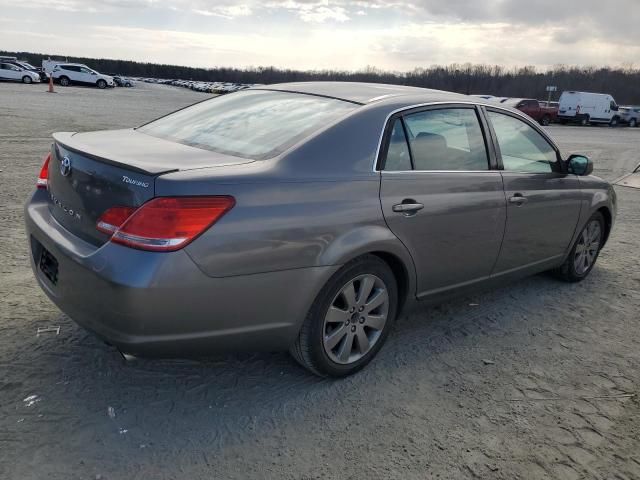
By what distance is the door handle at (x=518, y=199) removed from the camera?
3943mm

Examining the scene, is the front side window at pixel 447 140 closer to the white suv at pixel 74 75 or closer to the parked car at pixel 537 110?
the parked car at pixel 537 110

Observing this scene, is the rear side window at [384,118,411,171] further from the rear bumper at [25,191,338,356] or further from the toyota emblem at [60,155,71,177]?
the toyota emblem at [60,155,71,177]

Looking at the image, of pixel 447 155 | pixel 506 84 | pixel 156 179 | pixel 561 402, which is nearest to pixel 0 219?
pixel 156 179

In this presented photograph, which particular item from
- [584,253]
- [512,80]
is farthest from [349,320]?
[512,80]

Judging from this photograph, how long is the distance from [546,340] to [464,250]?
36.8 inches

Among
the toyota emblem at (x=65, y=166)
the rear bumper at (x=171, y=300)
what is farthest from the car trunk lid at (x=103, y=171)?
the rear bumper at (x=171, y=300)

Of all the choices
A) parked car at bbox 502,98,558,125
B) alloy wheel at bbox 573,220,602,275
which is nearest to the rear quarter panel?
alloy wheel at bbox 573,220,602,275

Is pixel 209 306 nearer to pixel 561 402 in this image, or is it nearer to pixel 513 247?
pixel 561 402

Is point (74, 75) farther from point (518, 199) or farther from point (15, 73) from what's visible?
point (518, 199)

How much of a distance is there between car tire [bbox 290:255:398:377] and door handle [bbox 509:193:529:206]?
1.20m

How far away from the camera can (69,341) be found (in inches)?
133

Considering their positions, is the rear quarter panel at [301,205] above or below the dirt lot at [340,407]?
above

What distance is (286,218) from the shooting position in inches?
105

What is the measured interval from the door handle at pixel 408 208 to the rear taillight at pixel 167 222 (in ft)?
3.65
